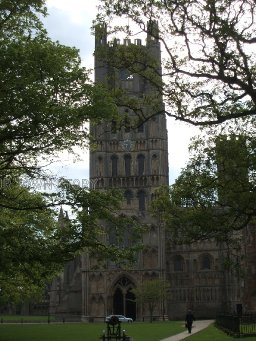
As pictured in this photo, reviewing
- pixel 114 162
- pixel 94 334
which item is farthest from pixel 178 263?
pixel 94 334

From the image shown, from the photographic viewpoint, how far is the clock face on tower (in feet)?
242

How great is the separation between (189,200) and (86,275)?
4640 cm

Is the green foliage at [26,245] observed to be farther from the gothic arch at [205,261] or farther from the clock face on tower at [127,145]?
the clock face on tower at [127,145]

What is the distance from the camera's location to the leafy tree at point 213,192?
799 inches

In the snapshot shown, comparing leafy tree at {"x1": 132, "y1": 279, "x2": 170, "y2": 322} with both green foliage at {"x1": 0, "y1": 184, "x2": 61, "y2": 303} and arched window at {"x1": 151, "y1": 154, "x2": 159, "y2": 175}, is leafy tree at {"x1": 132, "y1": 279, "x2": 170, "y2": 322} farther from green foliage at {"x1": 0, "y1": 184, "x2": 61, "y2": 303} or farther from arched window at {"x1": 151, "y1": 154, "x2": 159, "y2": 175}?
green foliage at {"x1": 0, "y1": 184, "x2": 61, "y2": 303}

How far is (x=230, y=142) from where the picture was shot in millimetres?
20344

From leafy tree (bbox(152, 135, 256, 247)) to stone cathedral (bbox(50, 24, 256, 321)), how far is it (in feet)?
127

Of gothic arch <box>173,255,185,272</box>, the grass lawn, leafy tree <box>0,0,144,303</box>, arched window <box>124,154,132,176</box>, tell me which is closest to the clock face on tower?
arched window <box>124,154,132,176</box>

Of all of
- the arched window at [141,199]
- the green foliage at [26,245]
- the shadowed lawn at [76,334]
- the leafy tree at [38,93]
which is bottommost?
the shadowed lawn at [76,334]

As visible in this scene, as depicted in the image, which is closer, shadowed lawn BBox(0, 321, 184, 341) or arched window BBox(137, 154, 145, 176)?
shadowed lawn BBox(0, 321, 184, 341)

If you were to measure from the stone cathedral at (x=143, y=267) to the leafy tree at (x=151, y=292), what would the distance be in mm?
3017

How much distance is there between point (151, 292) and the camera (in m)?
60.2

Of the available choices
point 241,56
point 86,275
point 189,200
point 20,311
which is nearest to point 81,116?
point 241,56

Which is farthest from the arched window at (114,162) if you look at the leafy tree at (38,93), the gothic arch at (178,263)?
the leafy tree at (38,93)
